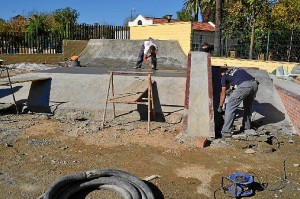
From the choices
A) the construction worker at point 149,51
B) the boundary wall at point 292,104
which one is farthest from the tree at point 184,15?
the boundary wall at point 292,104

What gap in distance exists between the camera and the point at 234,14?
19.6 meters

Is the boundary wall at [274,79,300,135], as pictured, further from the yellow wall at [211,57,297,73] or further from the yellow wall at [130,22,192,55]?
the yellow wall at [130,22,192,55]

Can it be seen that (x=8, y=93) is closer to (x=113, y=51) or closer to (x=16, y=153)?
(x=16, y=153)

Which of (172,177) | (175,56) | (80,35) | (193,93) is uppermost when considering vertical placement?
(80,35)

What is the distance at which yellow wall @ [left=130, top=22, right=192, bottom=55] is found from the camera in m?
18.8

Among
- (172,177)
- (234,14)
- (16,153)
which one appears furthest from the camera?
(234,14)

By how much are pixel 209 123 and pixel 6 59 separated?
1516 centimetres

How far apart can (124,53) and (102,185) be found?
1465 centimetres

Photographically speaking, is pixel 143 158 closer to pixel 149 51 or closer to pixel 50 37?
pixel 149 51

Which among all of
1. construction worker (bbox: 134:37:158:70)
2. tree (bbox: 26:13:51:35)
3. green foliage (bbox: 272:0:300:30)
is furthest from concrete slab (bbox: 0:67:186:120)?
tree (bbox: 26:13:51:35)

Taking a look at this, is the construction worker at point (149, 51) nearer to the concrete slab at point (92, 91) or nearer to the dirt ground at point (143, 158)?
the concrete slab at point (92, 91)

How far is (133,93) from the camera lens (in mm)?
7980

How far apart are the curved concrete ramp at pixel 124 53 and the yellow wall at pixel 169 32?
47cm

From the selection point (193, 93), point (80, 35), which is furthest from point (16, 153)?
point (80, 35)
